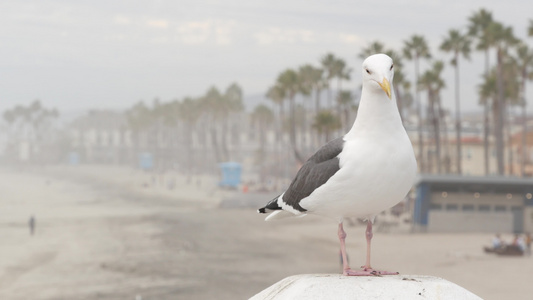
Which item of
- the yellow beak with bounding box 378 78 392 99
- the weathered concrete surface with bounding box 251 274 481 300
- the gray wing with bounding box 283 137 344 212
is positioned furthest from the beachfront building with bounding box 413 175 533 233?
the yellow beak with bounding box 378 78 392 99

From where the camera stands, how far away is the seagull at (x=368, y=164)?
620 cm

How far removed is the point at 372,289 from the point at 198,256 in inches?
1690

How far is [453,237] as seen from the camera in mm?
51969

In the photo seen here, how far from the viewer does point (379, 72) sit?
611 centimetres

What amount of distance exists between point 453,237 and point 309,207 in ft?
155

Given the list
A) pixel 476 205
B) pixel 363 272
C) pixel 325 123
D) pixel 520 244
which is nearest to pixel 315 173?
pixel 363 272

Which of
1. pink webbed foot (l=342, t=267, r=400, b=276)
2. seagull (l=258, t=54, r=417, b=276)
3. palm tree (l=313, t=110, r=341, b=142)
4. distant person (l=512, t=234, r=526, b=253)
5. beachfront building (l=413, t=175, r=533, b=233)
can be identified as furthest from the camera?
palm tree (l=313, t=110, r=341, b=142)

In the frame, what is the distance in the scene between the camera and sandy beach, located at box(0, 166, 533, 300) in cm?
3647

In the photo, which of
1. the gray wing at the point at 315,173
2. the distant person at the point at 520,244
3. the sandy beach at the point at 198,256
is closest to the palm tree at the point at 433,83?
the sandy beach at the point at 198,256

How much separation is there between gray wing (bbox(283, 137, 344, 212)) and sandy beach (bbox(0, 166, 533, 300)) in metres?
27.5

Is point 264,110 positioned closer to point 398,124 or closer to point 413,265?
point 413,265

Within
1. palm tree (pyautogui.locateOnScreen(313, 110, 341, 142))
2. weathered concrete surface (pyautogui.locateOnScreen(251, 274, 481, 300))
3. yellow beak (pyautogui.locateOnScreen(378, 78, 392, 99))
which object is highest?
palm tree (pyautogui.locateOnScreen(313, 110, 341, 142))

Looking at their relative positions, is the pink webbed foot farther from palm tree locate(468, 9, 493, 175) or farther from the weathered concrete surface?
palm tree locate(468, 9, 493, 175)

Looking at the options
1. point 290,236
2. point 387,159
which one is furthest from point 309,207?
point 290,236
